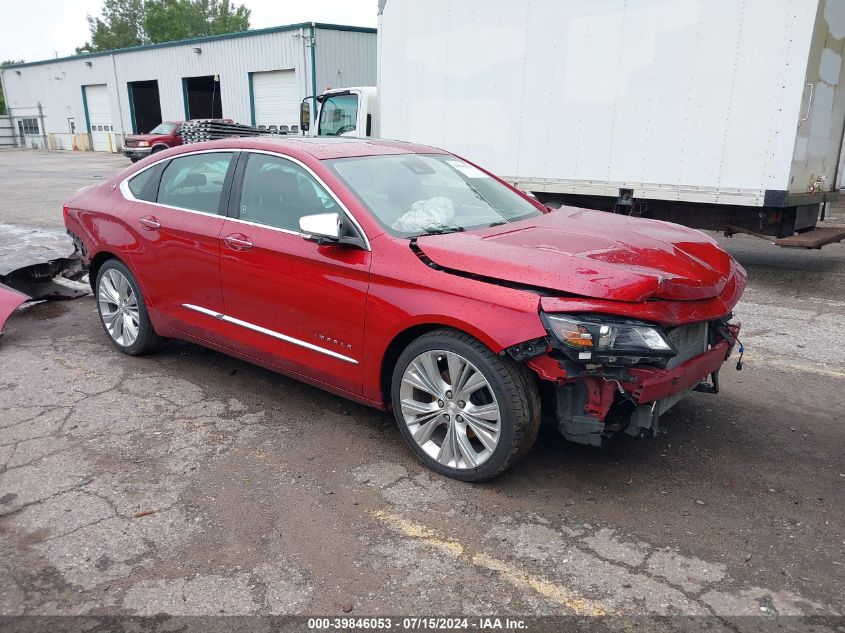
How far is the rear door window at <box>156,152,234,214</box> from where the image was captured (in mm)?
4414

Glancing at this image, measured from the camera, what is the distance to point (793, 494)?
10.9 feet

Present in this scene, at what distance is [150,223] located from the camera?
470 centimetres

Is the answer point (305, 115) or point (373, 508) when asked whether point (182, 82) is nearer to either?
point (305, 115)

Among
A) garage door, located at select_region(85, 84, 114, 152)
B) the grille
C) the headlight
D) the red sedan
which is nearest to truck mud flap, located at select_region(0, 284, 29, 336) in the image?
the red sedan

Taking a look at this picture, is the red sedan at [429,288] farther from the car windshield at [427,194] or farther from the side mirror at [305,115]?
the side mirror at [305,115]

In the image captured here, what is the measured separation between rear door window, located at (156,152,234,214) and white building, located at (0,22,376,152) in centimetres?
2257

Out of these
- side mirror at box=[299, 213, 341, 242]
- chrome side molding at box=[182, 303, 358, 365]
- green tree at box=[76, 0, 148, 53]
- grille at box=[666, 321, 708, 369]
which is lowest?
chrome side molding at box=[182, 303, 358, 365]

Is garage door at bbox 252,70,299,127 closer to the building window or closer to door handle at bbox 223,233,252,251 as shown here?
door handle at bbox 223,233,252,251

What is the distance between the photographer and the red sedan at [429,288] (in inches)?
119

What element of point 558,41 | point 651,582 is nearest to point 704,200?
point 558,41

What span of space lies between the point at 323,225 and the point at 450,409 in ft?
3.85

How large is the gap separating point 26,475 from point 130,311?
181cm

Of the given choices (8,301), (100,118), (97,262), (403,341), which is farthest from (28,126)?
(403,341)

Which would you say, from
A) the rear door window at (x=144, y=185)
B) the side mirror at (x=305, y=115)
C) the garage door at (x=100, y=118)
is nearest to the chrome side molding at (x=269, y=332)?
→ the rear door window at (x=144, y=185)
